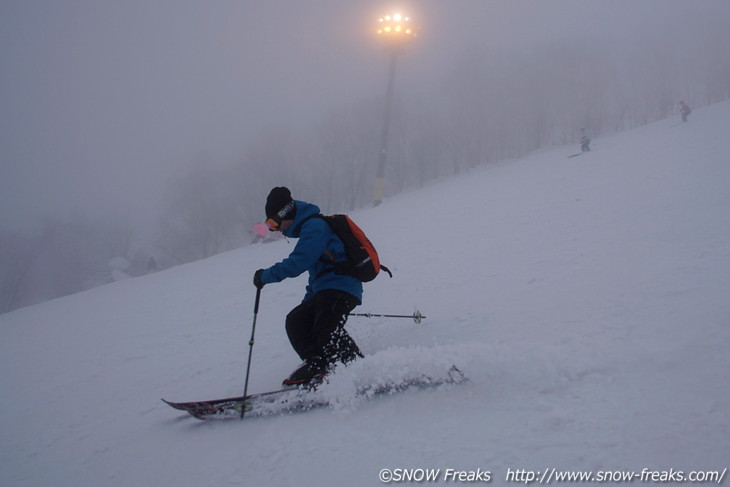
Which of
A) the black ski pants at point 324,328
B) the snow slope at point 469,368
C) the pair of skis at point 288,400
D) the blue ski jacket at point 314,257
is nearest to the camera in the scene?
the snow slope at point 469,368

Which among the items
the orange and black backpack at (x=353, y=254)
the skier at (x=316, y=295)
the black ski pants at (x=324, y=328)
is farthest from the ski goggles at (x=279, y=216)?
the black ski pants at (x=324, y=328)

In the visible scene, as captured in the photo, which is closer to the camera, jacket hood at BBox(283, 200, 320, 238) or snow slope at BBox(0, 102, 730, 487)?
snow slope at BBox(0, 102, 730, 487)

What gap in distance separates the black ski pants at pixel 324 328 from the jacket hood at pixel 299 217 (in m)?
0.63

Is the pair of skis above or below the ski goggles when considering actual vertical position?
below

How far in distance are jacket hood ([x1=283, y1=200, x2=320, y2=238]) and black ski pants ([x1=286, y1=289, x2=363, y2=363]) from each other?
2.06 ft

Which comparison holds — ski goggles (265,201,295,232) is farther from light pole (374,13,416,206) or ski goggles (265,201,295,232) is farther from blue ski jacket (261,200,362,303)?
light pole (374,13,416,206)

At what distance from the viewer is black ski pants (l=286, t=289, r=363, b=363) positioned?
3488mm

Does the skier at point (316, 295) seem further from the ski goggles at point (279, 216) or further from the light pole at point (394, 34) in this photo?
the light pole at point (394, 34)

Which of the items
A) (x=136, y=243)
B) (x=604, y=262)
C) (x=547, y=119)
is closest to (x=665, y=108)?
(x=547, y=119)

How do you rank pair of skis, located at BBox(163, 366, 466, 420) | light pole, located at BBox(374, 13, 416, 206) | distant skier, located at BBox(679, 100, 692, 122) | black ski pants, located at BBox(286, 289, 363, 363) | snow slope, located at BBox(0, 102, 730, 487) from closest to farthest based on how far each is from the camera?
snow slope, located at BBox(0, 102, 730, 487), pair of skis, located at BBox(163, 366, 466, 420), black ski pants, located at BBox(286, 289, 363, 363), distant skier, located at BBox(679, 100, 692, 122), light pole, located at BBox(374, 13, 416, 206)

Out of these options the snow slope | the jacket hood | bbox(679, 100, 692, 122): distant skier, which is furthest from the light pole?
the jacket hood

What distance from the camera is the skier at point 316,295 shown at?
3.41m

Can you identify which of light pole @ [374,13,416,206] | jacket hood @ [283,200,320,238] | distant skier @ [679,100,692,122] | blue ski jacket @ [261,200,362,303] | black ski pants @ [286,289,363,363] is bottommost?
black ski pants @ [286,289,363,363]

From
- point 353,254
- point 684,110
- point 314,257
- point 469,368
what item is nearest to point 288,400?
point 314,257
